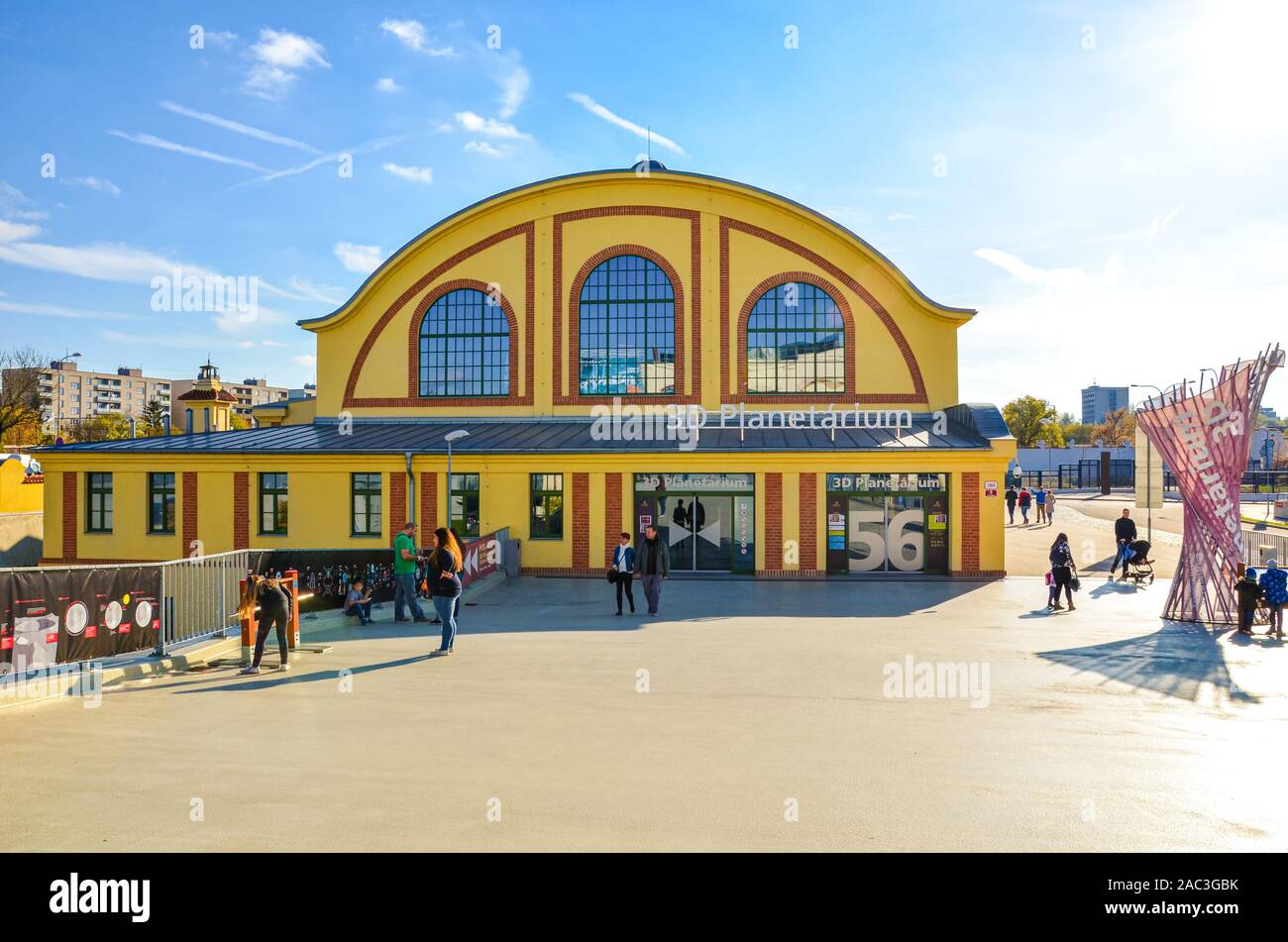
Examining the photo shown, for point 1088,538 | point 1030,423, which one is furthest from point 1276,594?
point 1030,423

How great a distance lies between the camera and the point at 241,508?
882 inches

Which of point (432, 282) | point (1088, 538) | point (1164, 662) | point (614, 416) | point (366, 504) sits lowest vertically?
point (1164, 662)

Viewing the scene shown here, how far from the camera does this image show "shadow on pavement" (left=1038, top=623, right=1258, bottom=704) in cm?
977

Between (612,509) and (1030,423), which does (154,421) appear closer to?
(612,509)

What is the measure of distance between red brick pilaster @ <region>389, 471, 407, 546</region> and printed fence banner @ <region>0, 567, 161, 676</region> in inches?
411

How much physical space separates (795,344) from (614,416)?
6.22 meters

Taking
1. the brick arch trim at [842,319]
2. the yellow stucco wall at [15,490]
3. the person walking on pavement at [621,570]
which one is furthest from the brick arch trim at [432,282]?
the yellow stucco wall at [15,490]

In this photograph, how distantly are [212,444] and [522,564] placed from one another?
1030 centimetres

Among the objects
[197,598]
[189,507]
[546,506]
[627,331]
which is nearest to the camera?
[197,598]

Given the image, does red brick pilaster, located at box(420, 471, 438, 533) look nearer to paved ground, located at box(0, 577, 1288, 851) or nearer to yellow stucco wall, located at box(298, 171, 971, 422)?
yellow stucco wall, located at box(298, 171, 971, 422)

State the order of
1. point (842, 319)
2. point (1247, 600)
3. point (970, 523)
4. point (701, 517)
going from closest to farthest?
point (1247, 600), point (970, 523), point (701, 517), point (842, 319)

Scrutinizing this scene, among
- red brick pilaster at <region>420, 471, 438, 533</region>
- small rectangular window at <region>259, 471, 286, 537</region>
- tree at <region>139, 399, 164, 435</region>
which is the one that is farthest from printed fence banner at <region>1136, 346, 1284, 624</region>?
tree at <region>139, 399, 164, 435</region>

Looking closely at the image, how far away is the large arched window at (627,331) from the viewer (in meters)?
24.8
